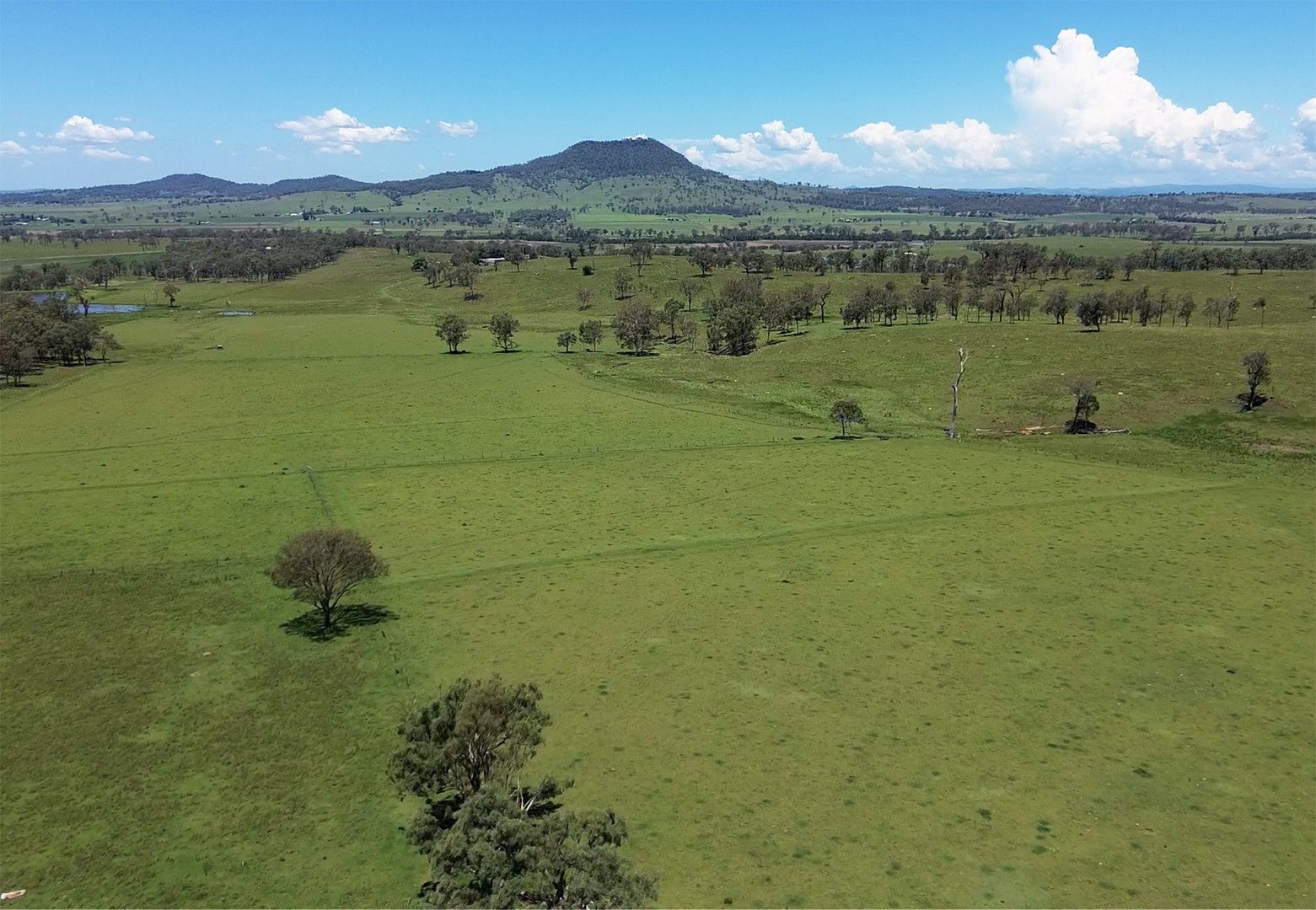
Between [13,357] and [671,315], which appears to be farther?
[671,315]

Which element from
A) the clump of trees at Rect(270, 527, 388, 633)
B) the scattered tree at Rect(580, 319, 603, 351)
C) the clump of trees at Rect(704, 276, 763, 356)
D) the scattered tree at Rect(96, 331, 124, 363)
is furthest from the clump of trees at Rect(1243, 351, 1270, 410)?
the scattered tree at Rect(96, 331, 124, 363)

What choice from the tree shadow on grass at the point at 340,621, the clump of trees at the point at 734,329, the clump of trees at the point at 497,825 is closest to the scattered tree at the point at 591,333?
the clump of trees at the point at 734,329

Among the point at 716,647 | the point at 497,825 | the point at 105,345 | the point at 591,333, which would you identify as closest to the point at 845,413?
the point at 716,647

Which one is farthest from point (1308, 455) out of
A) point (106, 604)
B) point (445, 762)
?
point (106, 604)

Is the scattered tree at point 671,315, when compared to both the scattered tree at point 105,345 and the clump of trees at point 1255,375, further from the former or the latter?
the scattered tree at point 105,345

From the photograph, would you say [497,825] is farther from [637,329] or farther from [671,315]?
[671,315]

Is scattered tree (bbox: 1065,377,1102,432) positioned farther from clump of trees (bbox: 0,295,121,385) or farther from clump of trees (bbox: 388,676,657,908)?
clump of trees (bbox: 0,295,121,385)

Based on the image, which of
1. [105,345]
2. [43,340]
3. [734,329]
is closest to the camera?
[43,340]

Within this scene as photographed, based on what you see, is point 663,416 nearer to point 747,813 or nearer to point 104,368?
point 747,813
